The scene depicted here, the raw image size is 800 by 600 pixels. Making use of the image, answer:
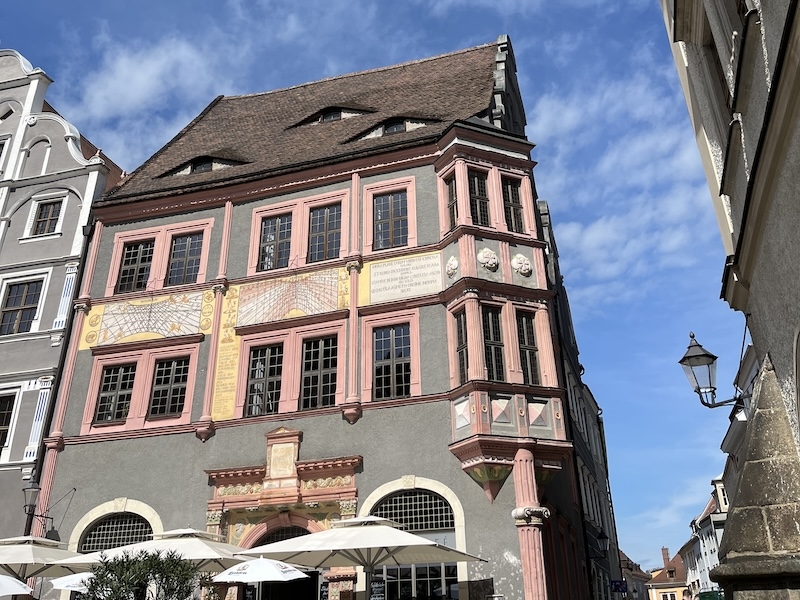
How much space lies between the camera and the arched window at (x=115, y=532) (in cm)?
1638

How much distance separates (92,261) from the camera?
65.5ft

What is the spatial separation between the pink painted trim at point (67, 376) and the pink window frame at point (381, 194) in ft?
26.0

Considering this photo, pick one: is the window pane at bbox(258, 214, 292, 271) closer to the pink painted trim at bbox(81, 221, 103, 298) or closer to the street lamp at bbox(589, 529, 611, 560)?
the pink painted trim at bbox(81, 221, 103, 298)

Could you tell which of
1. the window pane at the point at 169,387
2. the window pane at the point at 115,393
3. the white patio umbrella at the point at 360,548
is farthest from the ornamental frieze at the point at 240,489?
the window pane at the point at 115,393

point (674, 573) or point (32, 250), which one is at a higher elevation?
point (32, 250)

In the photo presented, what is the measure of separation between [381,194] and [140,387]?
7.72 metres

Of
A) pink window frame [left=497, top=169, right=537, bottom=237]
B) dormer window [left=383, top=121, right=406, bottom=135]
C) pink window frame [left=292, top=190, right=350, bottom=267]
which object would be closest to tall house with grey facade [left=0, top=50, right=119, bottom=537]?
pink window frame [left=292, top=190, right=350, bottom=267]

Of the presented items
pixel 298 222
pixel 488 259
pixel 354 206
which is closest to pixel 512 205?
pixel 488 259

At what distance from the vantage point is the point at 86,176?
70.2 ft

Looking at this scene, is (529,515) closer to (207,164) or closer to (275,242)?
(275,242)

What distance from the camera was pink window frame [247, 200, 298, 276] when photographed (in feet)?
60.6

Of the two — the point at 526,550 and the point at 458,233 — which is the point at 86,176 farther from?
the point at 526,550

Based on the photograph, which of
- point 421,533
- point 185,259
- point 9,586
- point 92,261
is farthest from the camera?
point 92,261

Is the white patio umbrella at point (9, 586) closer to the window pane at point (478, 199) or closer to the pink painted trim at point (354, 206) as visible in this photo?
the pink painted trim at point (354, 206)
